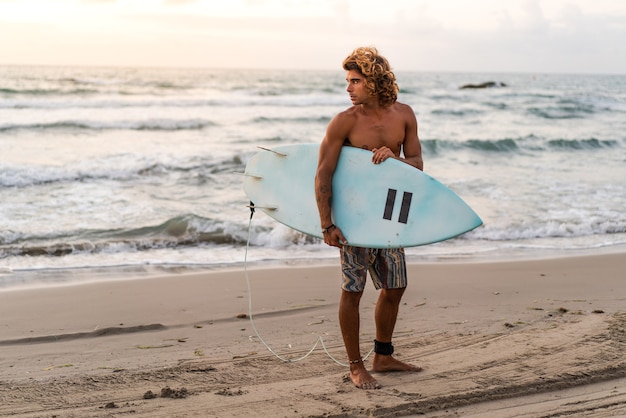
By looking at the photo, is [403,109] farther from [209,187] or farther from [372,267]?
[209,187]

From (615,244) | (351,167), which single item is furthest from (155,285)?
(615,244)

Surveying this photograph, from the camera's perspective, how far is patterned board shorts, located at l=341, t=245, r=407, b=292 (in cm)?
328

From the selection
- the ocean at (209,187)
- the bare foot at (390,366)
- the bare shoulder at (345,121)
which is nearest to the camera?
the bare shoulder at (345,121)

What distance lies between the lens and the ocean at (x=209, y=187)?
22.2ft

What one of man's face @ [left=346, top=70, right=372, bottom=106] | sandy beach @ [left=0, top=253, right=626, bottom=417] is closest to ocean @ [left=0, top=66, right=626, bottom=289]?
sandy beach @ [left=0, top=253, right=626, bottom=417]

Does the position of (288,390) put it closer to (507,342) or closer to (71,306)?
(507,342)

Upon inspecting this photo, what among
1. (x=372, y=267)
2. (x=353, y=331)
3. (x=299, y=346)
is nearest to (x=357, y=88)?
(x=372, y=267)

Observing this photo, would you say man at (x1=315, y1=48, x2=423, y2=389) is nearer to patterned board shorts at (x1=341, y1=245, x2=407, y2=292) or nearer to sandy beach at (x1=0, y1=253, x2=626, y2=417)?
patterned board shorts at (x1=341, y1=245, x2=407, y2=292)

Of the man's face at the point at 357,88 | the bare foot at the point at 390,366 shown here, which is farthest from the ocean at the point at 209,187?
the man's face at the point at 357,88

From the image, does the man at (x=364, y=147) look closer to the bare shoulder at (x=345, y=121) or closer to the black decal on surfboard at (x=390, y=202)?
the bare shoulder at (x=345, y=121)

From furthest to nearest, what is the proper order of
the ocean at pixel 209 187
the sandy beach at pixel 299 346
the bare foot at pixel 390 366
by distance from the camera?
the ocean at pixel 209 187 < the bare foot at pixel 390 366 < the sandy beach at pixel 299 346

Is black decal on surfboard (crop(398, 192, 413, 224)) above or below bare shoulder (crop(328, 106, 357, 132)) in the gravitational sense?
below

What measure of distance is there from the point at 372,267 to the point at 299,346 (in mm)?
879

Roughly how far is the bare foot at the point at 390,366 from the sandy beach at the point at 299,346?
4 cm
